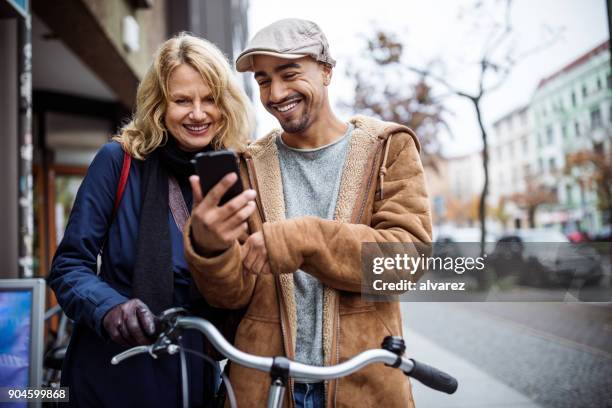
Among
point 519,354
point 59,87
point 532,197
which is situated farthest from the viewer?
point 532,197

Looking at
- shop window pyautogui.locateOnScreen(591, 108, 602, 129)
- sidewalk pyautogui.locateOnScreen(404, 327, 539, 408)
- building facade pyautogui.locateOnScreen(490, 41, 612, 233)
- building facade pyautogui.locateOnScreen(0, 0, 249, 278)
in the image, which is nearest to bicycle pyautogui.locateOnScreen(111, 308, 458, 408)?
building facade pyautogui.locateOnScreen(0, 0, 249, 278)

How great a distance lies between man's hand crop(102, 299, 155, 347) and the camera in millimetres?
1352

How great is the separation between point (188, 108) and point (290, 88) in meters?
0.39

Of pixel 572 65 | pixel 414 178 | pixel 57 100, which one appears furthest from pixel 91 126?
pixel 572 65

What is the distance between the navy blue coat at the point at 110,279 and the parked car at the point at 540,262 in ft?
3.82

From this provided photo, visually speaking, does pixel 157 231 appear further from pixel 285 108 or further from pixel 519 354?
pixel 519 354

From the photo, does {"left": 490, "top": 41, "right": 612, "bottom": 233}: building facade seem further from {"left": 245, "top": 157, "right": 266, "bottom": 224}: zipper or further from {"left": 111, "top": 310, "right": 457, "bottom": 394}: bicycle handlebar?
{"left": 111, "top": 310, "right": 457, "bottom": 394}: bicycle handlebar

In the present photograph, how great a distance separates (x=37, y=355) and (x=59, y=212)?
686 cm

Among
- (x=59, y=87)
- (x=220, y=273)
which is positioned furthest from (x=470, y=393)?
(x=59, y=87)

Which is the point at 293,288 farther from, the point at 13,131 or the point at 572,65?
the point at 572,65

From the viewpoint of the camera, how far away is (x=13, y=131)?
2.97m

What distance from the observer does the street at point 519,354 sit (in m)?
4.98

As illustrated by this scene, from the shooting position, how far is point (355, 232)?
1479 mm

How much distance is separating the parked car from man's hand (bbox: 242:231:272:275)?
34.6 inches
